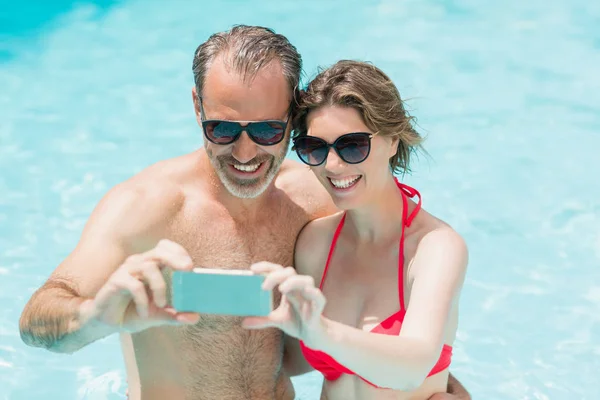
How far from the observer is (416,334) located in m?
3.05

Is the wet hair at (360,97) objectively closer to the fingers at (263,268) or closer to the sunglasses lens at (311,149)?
the sunglasses lens at (311,149)

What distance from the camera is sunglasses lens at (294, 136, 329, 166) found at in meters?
3.47

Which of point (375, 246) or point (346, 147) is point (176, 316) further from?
point (375, 246)

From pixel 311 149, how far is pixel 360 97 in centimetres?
29

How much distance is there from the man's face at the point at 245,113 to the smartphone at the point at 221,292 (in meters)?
1.17

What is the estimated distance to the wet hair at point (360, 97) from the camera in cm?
346

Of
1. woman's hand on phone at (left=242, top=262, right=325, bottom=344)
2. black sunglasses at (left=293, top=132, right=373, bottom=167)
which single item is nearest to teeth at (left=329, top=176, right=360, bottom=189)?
black sunglasses at (left=293, top=132, right=373, bottom=167)

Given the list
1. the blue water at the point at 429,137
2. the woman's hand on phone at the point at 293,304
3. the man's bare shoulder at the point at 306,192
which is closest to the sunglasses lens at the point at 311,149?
the man's bare shoulder at the point at 306,192

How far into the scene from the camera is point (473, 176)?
309 inches

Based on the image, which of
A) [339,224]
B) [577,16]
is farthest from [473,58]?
[339,224]

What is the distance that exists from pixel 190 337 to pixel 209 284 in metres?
1.53

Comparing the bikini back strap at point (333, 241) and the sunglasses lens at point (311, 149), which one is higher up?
the sunglasses lens at point (311, 149)

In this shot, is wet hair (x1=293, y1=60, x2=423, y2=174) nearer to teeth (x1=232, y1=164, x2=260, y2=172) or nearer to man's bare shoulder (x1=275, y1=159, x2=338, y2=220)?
teeth (x1=232, y1=164, x2=260, y2=172)

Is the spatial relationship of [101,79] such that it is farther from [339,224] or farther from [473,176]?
[339,224]
